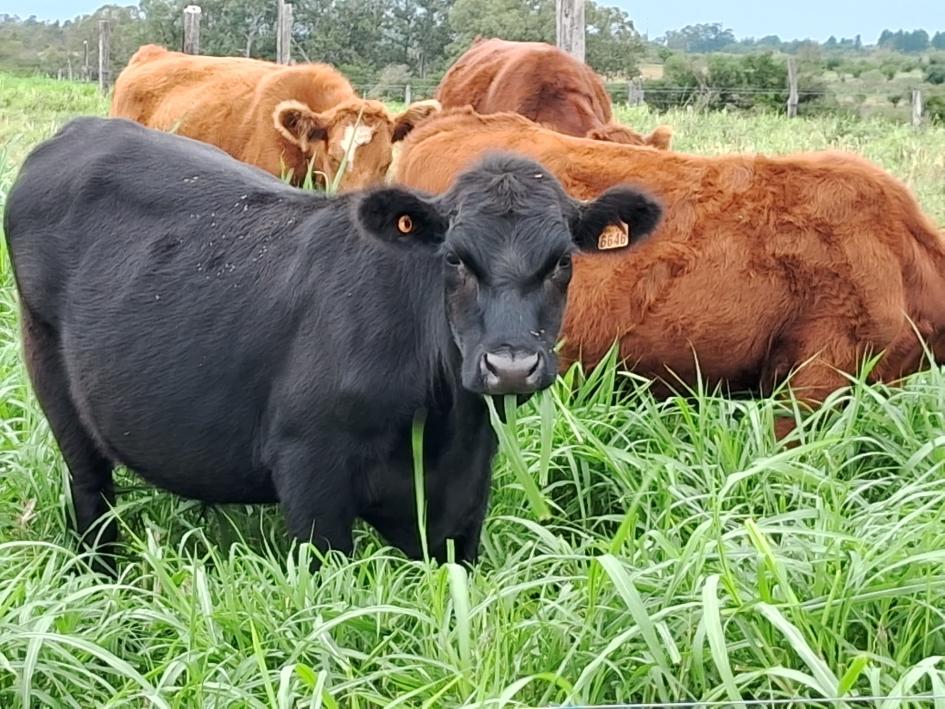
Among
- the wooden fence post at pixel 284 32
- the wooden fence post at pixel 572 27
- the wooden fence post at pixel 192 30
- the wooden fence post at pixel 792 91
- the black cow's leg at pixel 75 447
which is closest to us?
the black cow's leg at pixel 75 447

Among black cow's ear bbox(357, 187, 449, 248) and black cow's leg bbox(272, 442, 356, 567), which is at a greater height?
black cow's ear bbox(357, 187, 449, 248)

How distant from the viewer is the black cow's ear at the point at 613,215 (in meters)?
3.72

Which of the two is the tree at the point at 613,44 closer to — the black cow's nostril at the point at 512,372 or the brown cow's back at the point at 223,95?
the brown cow's back at the point at 223,95

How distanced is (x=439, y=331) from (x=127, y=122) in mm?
1750

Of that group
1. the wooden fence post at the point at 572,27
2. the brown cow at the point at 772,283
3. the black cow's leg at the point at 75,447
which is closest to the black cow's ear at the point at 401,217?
the black cow's leg at the point at 75,447

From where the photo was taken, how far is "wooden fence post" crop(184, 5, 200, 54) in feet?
58.1

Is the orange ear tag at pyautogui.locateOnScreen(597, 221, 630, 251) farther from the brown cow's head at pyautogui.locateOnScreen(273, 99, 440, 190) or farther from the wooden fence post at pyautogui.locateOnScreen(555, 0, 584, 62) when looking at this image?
the wooden fence post at pyautogui.locateOnScreen(555, 0, 584, 62)

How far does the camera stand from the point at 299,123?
8.87 metres

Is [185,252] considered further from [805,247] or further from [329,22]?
[329,22]

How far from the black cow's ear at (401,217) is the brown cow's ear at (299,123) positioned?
210 inches

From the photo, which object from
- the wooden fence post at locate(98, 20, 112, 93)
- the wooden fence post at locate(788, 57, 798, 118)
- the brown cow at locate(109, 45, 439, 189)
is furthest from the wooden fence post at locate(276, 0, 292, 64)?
the wooden fence post at locate(788, 57, 798, 118)

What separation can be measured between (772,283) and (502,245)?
2023mm

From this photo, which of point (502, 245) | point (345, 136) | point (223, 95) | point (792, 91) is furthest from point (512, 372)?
point (792, 91)

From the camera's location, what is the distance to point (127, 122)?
183 inches
